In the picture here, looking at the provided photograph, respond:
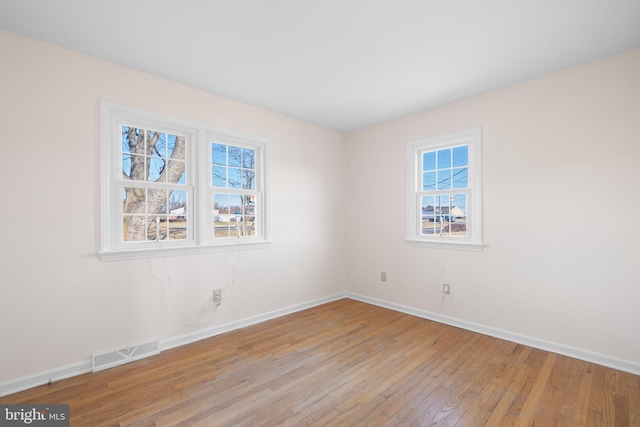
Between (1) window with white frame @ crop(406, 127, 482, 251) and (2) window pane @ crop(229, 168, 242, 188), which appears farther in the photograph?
(2) window pane @ crop(229, 168, 242, 188)

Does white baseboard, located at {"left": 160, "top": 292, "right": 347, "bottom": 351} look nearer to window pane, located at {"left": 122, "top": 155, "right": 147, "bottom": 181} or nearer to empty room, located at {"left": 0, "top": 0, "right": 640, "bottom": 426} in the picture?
empty room, located at {"left": 0, "top": 0, "right": 640, "bottom": 426}

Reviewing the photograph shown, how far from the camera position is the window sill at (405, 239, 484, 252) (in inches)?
126

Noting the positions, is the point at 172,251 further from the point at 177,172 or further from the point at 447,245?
the point at 447,245

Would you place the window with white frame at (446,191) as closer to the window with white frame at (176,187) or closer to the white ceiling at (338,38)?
the white ceiling at (338,38)

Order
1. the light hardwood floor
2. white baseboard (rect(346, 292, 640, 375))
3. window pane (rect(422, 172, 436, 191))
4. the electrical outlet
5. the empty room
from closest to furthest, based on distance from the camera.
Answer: the light hardwood floor
the empty room
white baseboard (rect(346, 292, 640, 375))
the electrical outlet
window pane (rect(422, 172, 436, 191))

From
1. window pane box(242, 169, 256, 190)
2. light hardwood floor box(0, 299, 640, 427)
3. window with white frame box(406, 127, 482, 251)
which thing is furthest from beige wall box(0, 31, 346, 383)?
window with white frame box(406, 127, 482, 251)

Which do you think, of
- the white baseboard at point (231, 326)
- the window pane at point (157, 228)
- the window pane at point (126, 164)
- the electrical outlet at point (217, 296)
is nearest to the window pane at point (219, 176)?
the window pane at point (157, 228)

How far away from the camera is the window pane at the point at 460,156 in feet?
11.2

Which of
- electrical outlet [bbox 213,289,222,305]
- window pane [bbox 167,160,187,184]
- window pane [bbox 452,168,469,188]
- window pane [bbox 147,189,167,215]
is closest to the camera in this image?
window pane [bbox 147,189,167,215]

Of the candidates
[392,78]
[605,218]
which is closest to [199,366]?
[392,78]

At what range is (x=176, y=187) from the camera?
9.62ft

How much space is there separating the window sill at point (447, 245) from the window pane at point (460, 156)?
0.94 meters

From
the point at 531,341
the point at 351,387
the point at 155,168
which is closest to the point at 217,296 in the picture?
the point at 155,168

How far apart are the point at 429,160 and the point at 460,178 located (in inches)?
18.9
